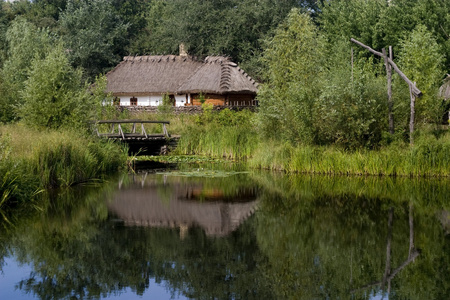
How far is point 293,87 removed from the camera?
25.0m

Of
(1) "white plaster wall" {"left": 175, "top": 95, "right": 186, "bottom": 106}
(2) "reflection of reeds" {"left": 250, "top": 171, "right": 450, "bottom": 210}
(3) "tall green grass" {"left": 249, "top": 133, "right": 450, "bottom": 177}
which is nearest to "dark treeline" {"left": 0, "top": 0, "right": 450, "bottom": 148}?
(3) "tall green grass" {"left": 249, "top": 133, "right": 450, "bottom": 177}

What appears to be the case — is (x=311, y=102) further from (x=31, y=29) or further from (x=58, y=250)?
(x=31, y=29)

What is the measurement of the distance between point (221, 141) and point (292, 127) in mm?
6041

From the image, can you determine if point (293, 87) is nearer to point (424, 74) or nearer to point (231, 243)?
point (424, 74)

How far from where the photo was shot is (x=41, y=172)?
56.5 feet

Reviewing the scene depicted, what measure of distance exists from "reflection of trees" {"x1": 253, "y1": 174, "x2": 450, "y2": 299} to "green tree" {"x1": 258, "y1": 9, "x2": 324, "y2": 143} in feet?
19.2

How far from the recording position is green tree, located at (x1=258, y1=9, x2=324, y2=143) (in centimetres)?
2330

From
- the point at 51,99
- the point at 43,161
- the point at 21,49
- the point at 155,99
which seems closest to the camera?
the point at 43,161

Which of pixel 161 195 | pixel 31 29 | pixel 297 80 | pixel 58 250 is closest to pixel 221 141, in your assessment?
pixel 297 80

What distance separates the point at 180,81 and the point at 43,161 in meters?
30.3

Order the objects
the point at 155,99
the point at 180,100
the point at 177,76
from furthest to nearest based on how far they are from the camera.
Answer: the point at 155,99 → the point at 177,76 → the point at 180,100

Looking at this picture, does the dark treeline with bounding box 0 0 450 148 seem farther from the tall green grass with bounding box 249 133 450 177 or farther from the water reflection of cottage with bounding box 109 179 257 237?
the water reflection of cottage with bounding box 109 179 257 237

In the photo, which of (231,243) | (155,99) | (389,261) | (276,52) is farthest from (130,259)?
(155,99)

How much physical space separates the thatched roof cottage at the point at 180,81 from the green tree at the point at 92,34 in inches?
105
